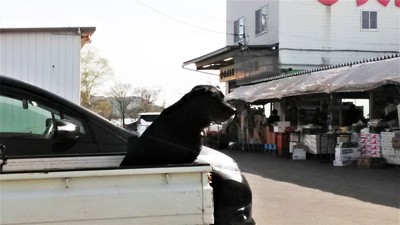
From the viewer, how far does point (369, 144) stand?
1492 centimetres

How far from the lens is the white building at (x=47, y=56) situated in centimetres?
1104

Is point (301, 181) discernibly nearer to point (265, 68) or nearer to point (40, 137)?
point (40, 137)

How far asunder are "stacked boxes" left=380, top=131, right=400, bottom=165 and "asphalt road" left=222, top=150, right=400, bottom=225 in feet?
1.04

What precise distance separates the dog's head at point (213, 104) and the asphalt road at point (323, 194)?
4.05m

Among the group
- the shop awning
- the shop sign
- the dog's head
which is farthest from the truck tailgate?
the shop sign

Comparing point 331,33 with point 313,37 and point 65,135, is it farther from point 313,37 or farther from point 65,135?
point 65,135

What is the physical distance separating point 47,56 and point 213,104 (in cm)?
837

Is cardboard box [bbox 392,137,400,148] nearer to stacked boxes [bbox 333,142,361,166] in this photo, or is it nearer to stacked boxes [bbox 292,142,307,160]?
stacked boxes [bbox 333,142,361,166]

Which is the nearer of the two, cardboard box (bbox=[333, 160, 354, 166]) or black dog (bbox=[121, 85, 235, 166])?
black dog (bbox=[121, 85, 235, 166])

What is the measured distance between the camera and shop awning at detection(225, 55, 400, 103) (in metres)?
13.2

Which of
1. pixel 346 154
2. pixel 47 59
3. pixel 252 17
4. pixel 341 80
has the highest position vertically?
pixel 252 17

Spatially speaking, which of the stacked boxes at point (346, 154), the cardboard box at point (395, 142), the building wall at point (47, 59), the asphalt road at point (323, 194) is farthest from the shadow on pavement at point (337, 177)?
the building wall at point (47, 59)

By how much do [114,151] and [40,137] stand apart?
773 millimetres

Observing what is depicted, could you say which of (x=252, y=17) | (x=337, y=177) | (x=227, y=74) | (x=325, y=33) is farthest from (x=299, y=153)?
(x=252, y=17)
